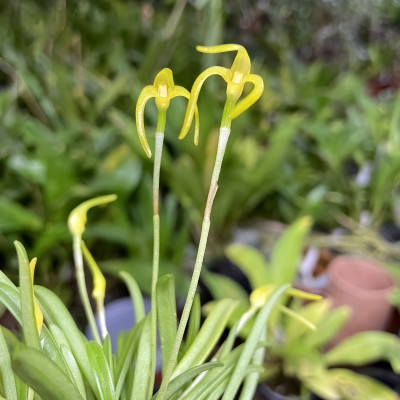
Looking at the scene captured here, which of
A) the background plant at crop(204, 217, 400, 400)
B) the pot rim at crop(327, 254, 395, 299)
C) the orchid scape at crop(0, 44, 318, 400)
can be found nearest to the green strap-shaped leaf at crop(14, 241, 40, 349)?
the orchid scape at crop(0, 44, 318, 400)

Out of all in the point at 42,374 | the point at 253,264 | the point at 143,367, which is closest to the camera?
the point at 42,374

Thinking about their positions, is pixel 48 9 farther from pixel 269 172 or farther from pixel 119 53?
pixel 269 172

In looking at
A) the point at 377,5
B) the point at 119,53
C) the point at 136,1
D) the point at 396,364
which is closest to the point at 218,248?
the point at 396,364

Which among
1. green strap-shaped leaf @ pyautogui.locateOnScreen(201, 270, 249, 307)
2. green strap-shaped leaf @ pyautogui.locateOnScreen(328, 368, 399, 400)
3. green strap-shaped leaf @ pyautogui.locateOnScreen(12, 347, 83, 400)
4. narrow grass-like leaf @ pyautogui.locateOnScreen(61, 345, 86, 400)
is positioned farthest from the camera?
green strap-shaped leaf @ pyautogui.locateOnScreen(201, 270, 249, 307)

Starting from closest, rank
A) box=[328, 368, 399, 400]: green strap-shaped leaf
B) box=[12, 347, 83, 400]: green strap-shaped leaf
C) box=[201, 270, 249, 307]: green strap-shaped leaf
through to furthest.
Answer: box=[12, 347, 83, 400]: green strap-shaped leaf < box=[328, 368, 399, 400]: green strap-shaped leaf < box=[201, 270, 249, 307]: green strap-shaped leaf

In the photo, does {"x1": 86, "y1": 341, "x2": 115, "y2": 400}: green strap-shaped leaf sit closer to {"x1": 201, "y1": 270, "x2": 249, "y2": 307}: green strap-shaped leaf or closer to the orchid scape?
the orchid scape

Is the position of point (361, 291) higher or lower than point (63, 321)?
lower

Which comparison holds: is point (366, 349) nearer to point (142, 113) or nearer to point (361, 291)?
point (361, 291)

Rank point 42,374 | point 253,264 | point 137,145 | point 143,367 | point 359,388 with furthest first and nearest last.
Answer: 1. point 137,145
2. point 253,264
3. point 359,388
4. point 143,367
5. point 42,374

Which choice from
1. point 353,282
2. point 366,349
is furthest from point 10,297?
point 353,282
